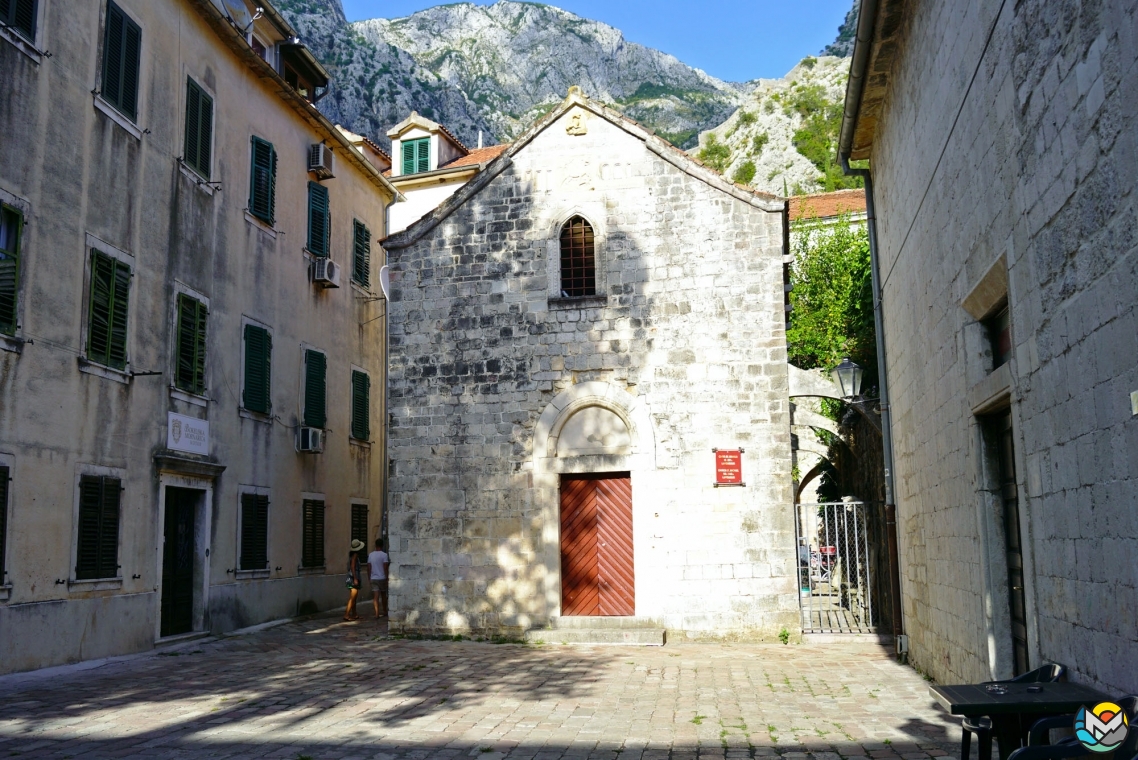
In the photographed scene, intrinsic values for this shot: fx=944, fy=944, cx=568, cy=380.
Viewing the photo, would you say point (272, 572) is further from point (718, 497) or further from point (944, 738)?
point (944, 738)

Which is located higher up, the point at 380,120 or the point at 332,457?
the point at 380,120

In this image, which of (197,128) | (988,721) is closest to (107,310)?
(197,128)

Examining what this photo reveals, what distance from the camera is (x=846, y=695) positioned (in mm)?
9438

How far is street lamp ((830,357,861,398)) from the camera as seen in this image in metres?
12.9

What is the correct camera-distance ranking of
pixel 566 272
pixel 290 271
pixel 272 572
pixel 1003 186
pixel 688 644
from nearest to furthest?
pixel 1003 186 < pixel 688 644 < pixel 566 272 < pixel 272 572 < pixel 290 271

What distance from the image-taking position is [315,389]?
19.0 meters

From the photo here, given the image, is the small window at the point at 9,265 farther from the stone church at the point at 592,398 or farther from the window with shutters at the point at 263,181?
the window with shutters at the point at 263,181

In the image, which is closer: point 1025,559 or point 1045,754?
point 1045,754

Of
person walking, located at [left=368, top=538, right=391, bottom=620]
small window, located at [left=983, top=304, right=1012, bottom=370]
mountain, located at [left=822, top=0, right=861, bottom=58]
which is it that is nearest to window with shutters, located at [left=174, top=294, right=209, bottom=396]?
person walking, located at [left=368, top=538, right=391, bottom=620]

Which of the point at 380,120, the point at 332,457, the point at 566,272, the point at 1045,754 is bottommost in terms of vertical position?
the point at 1045,754

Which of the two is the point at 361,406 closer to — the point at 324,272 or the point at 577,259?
the point at 324,272

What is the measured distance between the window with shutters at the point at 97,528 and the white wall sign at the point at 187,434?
143cm

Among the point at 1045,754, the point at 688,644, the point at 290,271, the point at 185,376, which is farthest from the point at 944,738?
the point at 290,271

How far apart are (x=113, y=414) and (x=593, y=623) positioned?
286 inches
